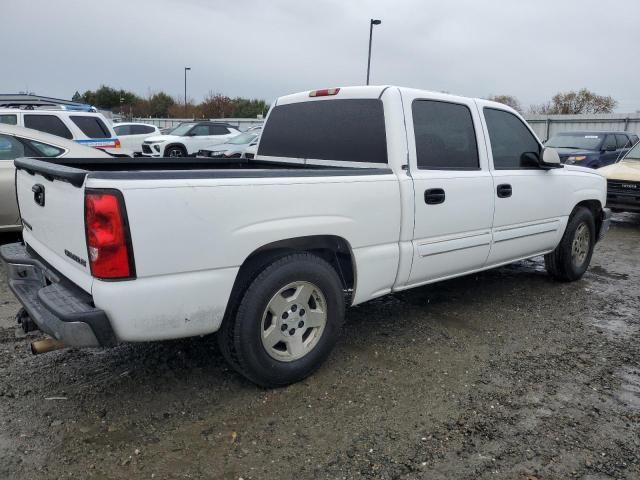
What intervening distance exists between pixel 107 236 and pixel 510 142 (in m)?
3.68

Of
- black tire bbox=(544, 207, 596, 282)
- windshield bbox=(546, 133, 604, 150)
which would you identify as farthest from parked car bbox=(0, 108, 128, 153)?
windshield bbox=(546, 133, 604, 150)

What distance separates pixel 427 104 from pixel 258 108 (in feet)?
197

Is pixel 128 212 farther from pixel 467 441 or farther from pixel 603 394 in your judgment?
pixel 603 394

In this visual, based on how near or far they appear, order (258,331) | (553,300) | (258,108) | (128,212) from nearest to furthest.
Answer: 1. (128,212)
2. (258,331)
3. (553,300)
4. (258,108)

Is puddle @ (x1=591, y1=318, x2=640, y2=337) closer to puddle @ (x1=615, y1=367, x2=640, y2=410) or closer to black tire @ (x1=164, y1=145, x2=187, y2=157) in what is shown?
puddle @ (x1=615, y1=367, x2=640, y2=410)

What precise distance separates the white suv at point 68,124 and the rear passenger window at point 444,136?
308 inches

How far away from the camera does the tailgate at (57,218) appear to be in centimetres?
268

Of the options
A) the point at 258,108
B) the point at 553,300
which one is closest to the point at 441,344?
the point at 553,300

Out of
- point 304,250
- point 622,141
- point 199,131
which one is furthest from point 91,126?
point 622,141

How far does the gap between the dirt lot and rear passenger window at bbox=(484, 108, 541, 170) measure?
1.41m

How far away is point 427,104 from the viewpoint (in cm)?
411

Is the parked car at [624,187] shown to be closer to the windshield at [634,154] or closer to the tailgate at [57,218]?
the windshield at [634,154]

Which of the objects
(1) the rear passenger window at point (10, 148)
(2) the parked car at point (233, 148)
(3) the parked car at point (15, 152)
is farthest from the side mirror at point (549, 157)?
(2) the parked car at point (233, 148)

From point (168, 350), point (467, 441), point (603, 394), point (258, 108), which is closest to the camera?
point (467, 441)
